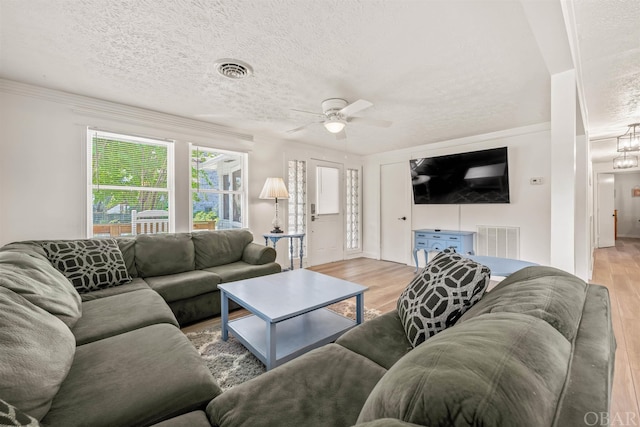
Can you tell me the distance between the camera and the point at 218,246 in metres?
3.28

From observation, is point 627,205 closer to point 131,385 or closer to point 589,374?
point 589,374

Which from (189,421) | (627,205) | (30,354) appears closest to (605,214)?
(627,205)

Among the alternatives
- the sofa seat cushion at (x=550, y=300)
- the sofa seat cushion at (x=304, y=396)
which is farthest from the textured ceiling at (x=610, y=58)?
the sofa seat cushion at (x=304, y=396)

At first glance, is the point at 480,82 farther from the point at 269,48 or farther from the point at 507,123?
the point at 269,48

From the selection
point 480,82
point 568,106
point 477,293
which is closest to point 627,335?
point 568,106

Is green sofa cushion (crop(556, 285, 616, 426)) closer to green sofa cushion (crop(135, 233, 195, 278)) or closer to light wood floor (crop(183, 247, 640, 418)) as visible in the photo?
light wood floor (crop(183, 247, 640, 418))

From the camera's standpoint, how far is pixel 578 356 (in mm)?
624

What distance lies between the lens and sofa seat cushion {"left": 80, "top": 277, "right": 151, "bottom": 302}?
2.09m

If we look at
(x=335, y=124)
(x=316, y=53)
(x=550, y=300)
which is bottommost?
(x=550, y=300)

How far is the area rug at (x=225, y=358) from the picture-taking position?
1.74 meters

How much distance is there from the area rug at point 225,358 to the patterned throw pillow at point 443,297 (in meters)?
1.11

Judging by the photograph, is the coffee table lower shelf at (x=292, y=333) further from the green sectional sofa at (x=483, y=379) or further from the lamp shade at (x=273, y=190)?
the lamp shade at (x=273, y=190)

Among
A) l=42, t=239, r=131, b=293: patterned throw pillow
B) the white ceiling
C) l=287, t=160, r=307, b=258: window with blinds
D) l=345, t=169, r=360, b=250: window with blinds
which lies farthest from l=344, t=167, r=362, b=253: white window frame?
l=42, t=239, r=131, b=293: patterned throw pillow

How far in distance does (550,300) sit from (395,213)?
182 inches
